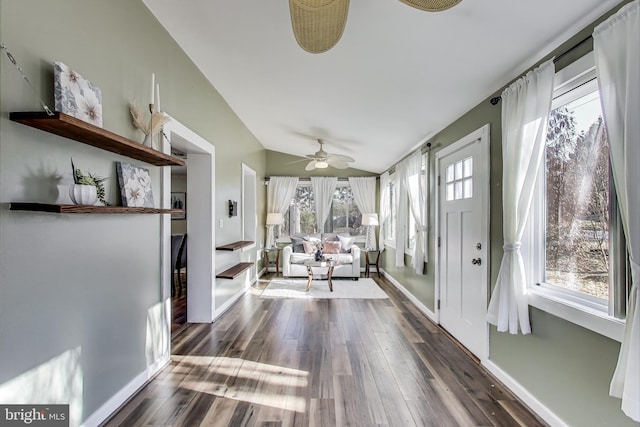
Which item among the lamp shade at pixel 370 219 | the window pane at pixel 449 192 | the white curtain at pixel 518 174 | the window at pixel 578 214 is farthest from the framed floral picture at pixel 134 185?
the lamp shade at pixel 370 219

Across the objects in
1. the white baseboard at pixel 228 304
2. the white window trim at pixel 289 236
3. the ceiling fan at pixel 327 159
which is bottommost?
the white baseboard at pixel 228 304

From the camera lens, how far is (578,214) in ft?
5.42

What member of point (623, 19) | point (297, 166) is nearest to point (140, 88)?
point (623, 19)

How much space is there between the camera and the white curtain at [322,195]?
6.71 metres

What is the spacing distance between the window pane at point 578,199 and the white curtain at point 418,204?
1883 mm

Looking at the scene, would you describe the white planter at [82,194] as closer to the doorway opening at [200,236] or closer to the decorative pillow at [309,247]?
the doorway opening at [200,236]

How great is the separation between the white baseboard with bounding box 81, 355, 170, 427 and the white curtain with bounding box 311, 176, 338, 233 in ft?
15.5

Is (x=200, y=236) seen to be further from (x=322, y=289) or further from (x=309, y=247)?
(x=309, y=247)

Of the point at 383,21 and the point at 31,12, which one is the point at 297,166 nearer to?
the point at 383,21

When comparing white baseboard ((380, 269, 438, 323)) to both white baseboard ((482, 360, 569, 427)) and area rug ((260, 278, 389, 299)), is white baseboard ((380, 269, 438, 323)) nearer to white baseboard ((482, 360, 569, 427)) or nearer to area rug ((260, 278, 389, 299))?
area rug ((260, 278, 389, 299))

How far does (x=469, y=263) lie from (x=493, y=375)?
A: 3.17 feet

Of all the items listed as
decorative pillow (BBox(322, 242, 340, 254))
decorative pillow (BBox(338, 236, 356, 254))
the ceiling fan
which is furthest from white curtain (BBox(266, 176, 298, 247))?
the ceiling fan

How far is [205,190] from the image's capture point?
340 cm

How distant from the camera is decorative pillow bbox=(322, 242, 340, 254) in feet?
19.8
